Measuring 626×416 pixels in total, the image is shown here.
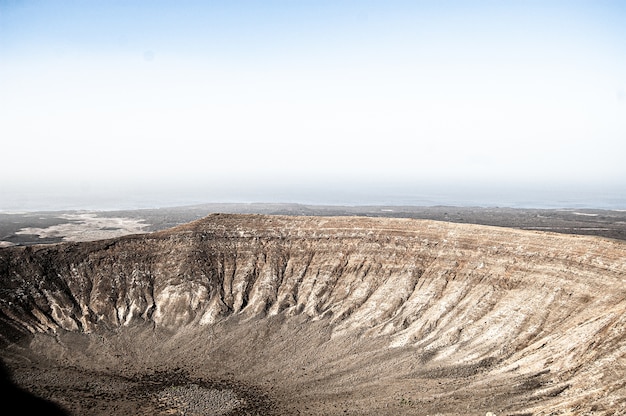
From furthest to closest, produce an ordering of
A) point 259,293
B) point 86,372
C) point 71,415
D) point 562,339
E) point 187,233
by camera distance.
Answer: point 187,233 < point 259,293 < point 86,372 < point 562,339 < point 71,415

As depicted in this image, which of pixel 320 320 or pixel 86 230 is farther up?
pixel 86 230

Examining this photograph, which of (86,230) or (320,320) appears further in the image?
(86,230)

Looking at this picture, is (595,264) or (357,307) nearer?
(595,264)

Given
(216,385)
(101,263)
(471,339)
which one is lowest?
(216,385)

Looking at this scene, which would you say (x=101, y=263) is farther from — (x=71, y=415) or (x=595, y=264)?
(x=595, y=264)

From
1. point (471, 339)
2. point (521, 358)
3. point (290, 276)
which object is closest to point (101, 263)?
point (290, 276)

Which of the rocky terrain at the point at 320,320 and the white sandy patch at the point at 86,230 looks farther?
the white sandy patch at the point at 86,230

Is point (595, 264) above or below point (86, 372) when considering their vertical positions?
above

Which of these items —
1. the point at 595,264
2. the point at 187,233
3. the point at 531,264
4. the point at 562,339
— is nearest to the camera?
the point at 562,339
